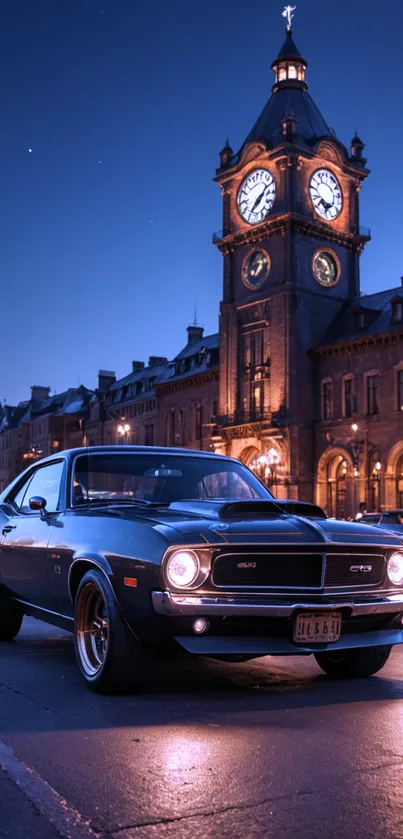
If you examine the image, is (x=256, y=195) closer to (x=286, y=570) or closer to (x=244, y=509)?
(x=244, y=509)

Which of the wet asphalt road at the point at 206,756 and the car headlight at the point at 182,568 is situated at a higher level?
the car headlight at the point at 182,568

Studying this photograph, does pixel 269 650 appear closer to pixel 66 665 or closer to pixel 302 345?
pixel 66 665

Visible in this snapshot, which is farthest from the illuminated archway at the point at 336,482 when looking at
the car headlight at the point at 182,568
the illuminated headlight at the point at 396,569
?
the car headlight at the point at 182,568

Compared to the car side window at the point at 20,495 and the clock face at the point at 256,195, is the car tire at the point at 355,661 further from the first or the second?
the clock face at the point at 256,195

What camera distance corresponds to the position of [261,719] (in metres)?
4.82

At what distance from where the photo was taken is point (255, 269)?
58250 mm

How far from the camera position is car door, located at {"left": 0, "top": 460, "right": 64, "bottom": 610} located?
673 cm

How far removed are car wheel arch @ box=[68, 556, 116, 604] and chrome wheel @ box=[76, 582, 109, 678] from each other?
150 mm

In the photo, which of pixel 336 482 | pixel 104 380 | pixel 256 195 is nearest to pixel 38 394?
pixel 104 380

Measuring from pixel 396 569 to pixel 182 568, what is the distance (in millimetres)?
1577

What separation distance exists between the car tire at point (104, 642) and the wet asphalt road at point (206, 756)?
0.36 feet

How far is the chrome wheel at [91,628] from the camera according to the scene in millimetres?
5621

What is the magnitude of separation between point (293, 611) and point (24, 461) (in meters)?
98.5

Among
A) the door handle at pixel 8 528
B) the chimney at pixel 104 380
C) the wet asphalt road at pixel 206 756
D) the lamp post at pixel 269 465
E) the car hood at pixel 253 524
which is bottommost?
the wet asphalt road at pixel 206 756
